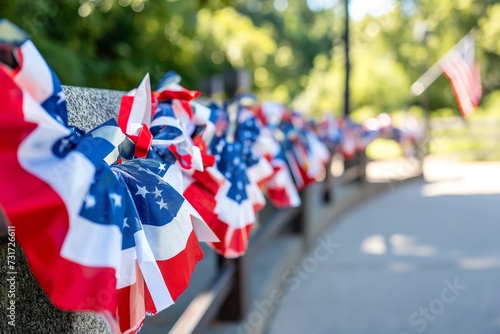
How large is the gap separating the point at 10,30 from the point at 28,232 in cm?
31

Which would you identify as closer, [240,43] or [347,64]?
[347,64]

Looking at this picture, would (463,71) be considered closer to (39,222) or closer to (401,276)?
(401,276)

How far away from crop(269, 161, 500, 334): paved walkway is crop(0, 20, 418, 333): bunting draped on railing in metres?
2.45

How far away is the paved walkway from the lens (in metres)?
4.28

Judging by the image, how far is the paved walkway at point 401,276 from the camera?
169 inches

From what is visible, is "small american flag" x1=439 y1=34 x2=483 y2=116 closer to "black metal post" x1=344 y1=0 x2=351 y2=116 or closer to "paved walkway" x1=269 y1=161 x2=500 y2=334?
"black metal post" x1=344 y1=0 x2=351 y2=116

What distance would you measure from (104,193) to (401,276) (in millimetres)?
4523

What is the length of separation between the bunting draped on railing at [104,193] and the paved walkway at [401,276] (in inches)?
96.4

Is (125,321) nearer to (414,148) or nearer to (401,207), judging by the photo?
(401,207)

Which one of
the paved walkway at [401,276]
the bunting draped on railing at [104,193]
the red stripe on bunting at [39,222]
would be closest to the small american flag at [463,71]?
the paved walkway at [401,276]

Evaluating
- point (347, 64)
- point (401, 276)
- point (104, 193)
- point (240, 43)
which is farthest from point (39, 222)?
point (240, 43)

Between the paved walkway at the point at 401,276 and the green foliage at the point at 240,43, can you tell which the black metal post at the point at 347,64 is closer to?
the green foliage at the point at 240,43

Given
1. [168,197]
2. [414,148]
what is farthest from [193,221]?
Answer: [414,148]

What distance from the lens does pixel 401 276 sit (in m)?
5.38
